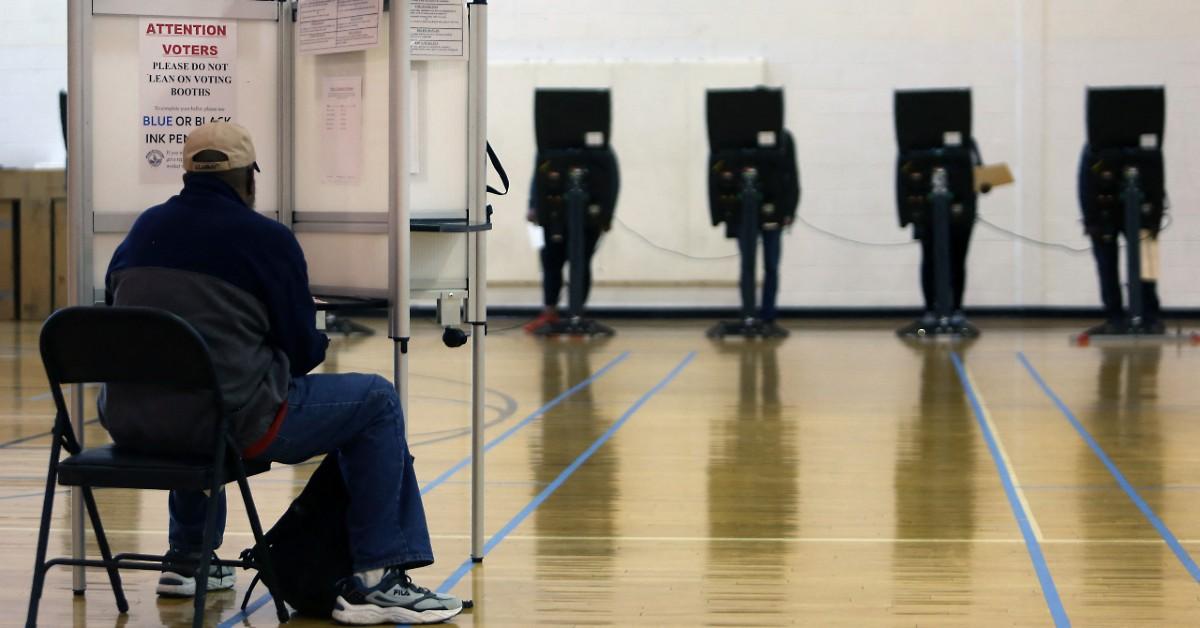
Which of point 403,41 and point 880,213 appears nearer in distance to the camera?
point 403,41

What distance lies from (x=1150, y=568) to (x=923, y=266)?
310 inches

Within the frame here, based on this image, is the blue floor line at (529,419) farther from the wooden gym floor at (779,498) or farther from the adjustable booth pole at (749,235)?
the adjustable booth pole at (749,235)

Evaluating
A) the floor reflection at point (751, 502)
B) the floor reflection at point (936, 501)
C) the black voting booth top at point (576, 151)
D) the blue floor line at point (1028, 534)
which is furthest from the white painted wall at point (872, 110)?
the blue floor line at point (1028, 534)

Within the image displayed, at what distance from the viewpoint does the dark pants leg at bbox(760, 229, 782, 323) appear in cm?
1170

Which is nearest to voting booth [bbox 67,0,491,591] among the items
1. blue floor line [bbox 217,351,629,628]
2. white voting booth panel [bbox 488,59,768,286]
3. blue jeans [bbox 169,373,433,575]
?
blue jeans [bbox 169,373,433,575]

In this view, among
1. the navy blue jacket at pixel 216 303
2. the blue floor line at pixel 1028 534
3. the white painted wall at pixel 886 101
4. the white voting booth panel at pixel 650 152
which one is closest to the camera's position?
the navy blue jacket at pixel 216 303

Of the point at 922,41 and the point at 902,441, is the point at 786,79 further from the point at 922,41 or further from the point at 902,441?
the point at 902,441

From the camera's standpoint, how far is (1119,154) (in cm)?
1090

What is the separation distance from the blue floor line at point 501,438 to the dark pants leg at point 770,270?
1.89 meters

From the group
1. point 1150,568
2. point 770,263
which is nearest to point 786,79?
point 770,263

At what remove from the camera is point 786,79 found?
12922 mm

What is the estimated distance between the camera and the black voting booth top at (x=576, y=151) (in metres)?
11.4

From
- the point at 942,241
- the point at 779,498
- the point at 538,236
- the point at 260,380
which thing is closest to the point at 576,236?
the point at 538,236

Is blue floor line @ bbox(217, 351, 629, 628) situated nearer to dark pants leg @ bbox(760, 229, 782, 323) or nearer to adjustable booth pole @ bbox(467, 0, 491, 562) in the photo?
adjustable booth pole @ bbox(467, 0, 491, 562)
